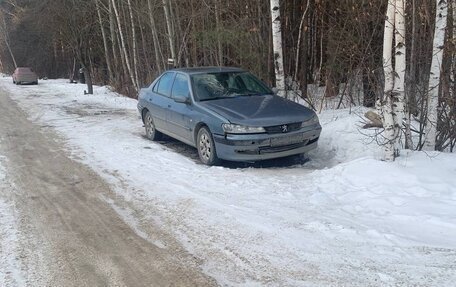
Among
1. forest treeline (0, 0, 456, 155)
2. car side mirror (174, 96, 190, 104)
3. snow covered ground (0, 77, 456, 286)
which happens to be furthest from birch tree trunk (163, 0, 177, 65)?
snow covered ground (0, 77, 456, 286)

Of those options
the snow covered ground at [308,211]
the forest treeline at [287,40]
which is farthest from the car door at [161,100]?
the forest treeline at [287,40]

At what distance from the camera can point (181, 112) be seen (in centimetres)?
837

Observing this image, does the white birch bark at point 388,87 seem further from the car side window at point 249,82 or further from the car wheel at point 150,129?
the car wheel at point 150,129

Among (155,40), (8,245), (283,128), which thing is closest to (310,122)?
(283,128)

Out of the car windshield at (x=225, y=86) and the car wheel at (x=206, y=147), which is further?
the car windshield at (x=225, y=86)

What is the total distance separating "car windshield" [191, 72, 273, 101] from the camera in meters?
8.29

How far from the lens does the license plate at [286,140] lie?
7.15 meters

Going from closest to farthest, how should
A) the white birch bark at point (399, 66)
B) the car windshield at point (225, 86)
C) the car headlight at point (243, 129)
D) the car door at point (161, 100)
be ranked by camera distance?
the white birch bark at point (399, 66) < the car headlight at point (243, 129) < the car windshield at point (225, 86) < the car door at point (161, 100)

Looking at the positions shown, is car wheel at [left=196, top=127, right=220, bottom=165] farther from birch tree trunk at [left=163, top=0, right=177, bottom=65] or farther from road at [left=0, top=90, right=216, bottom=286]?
birch tree trunk at [left=163, top=0, right=177, bottom=65]

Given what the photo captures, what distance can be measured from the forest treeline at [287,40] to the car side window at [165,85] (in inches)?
160

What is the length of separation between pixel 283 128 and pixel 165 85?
3.25m

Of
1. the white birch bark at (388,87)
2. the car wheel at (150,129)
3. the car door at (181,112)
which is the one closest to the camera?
the white birch bark at (388,87)

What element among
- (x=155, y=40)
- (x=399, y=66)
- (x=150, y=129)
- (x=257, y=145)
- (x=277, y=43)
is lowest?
(x=150, y=129)

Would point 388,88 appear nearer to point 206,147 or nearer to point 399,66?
point 399,66
